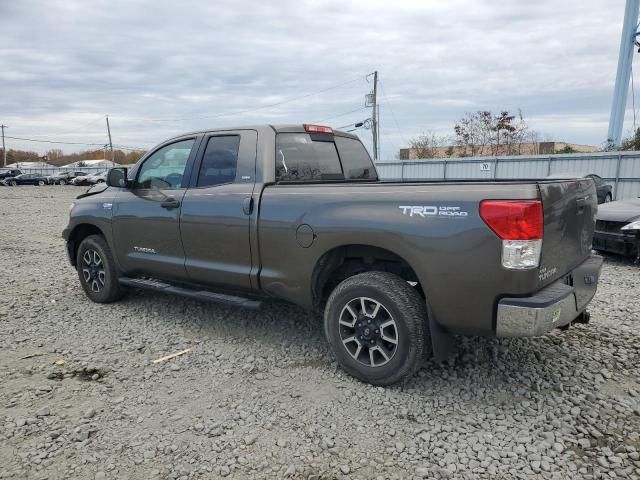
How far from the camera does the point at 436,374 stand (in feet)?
12.3

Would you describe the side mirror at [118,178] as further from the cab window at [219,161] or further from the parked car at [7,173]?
the parked car at [7,173]

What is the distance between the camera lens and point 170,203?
184 inches

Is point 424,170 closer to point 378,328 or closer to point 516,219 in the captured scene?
point 378,328

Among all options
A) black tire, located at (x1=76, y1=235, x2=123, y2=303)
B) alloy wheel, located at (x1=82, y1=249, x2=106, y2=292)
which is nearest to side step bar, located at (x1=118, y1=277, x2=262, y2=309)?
black tire, located at (x1=76, y1=235, x2=123, y2=303)

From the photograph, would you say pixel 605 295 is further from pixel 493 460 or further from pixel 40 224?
pixel 40 224

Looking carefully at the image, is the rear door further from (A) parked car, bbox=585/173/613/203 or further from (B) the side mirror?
(A) parked car, bbox=585/173/613/203

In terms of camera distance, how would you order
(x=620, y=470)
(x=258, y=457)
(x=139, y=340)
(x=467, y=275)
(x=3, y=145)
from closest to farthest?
(x=620, y=470) → (x=258, y=457) → (x=467, y=275) → (x=139, y=340) → (x=3, y=145)

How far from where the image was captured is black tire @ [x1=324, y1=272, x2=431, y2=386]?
334cm

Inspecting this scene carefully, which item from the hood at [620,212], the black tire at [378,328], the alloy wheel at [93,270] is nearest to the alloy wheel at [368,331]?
the black tire at [378,328]

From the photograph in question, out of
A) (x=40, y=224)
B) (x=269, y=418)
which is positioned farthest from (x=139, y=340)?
(x=40, y=224)

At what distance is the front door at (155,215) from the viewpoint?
470cm

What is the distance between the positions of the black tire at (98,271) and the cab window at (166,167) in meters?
0.93

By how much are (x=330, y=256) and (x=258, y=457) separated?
153cm

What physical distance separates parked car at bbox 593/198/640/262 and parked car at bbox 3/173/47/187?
4618 centimetres
